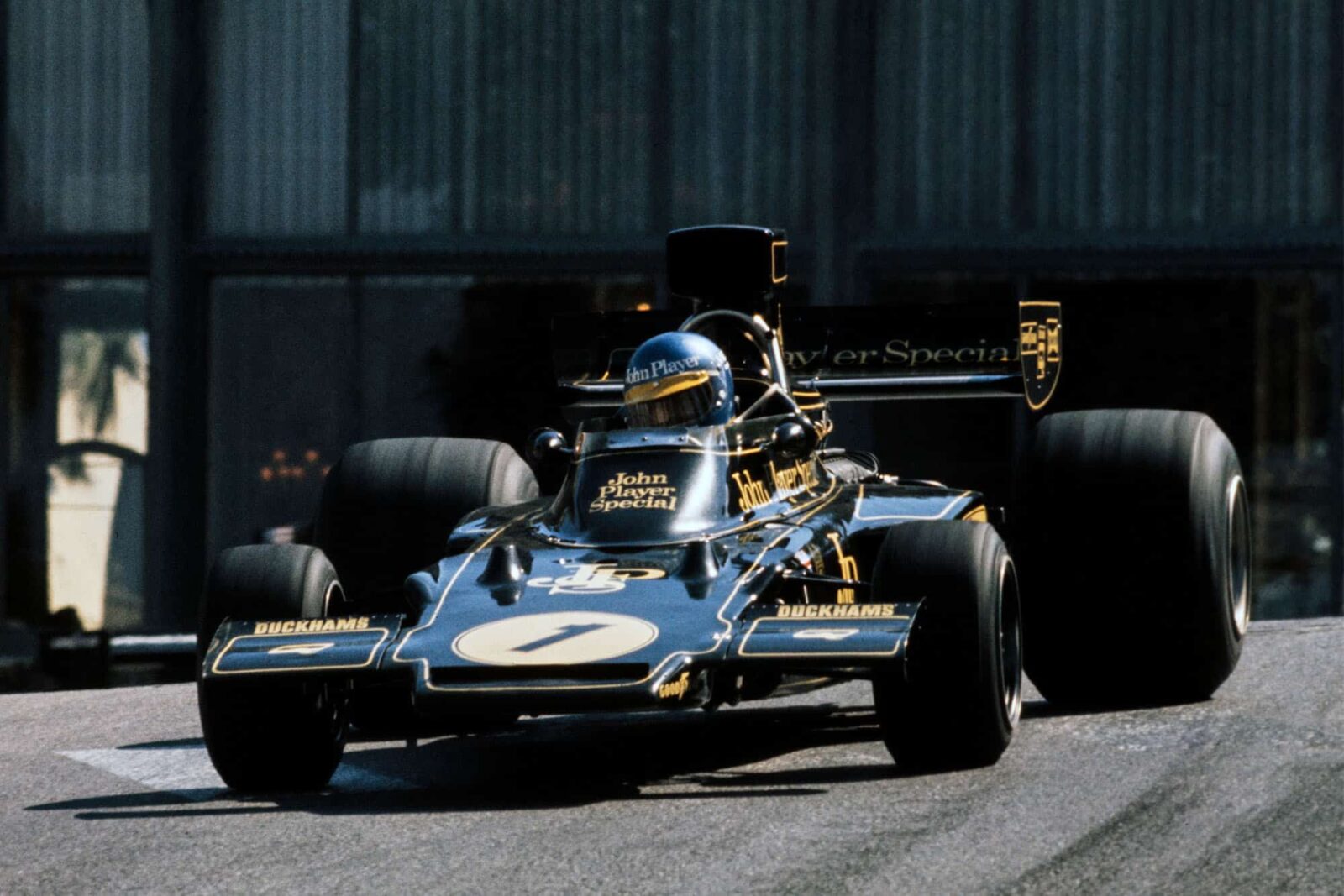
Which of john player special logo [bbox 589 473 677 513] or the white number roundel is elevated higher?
john player special logo [bbox 589 473 677 513]

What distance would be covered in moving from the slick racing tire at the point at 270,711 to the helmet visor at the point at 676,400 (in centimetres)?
167

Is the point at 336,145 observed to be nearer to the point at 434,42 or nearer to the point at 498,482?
the point at 434,42

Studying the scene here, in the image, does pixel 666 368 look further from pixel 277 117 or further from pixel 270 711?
pixel 277 117

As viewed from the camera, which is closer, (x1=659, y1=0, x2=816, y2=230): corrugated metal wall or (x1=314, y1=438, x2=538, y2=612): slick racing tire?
(x1=314, y1=438, x2=538, y2=612): slick racing tire

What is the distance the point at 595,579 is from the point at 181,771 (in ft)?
5.70

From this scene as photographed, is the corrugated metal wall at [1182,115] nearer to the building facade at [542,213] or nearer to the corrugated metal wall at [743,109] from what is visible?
the building facade at [542,213]

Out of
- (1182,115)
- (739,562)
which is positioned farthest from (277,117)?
(739,562)

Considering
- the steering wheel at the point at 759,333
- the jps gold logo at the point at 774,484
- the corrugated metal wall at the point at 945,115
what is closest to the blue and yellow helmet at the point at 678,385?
the jps gold logo at the point at 774,484

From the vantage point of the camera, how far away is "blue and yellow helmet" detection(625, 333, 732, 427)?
938cm

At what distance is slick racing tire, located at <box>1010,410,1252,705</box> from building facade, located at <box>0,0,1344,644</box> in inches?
310

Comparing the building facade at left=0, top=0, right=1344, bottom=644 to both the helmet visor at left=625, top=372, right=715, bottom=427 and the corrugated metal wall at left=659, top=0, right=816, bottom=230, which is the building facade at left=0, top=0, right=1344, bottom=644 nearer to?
the corrugated metal wall at left=659, top=0, right=816, bottom=230

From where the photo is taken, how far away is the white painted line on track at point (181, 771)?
812cm

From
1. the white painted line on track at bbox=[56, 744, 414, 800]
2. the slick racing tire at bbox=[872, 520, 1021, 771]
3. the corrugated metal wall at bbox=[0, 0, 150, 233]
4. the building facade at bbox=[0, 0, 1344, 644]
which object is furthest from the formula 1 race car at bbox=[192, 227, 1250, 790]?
the corrugated metal wall at bbox=[0, 0, 150, 233]

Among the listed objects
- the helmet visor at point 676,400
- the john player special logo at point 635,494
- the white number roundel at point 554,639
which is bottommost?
the white number roundel at point 554,639
